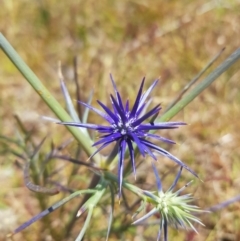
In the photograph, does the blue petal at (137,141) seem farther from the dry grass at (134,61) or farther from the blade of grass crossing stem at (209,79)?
the dry grass at (134,61)

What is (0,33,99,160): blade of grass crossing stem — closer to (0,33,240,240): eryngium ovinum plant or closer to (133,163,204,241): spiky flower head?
(0,33,240,240): eryngium ovinum plant

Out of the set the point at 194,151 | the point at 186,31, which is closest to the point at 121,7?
the point at 186,31

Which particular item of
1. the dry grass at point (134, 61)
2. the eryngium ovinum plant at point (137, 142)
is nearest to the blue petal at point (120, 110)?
the eryngium ovinum plant at point (137, 142)

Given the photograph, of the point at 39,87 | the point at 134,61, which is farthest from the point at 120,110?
the point at 134,61

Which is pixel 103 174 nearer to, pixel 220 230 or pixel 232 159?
pixel 220 230

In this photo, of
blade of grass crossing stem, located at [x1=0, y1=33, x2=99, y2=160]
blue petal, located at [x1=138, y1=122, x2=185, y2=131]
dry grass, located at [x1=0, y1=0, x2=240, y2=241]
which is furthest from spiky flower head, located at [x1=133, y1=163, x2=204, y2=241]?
dry grass, located at [x1=0, y1=0, x2=240, y2=241]

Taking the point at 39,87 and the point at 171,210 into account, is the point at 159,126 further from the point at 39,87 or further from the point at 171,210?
the point at 39,87
